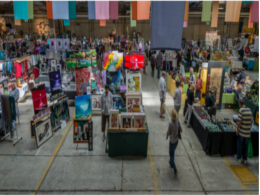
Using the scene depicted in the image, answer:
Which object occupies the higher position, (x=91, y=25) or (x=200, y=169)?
(x=91, y=25)

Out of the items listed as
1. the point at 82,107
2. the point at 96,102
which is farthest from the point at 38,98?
the point at 96,102

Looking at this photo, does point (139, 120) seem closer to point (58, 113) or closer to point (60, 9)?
point (58, 113)

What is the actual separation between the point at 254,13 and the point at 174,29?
548 cm

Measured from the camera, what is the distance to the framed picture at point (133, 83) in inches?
346

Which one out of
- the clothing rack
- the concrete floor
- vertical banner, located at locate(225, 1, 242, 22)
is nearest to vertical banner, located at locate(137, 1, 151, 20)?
vertical banner, located at locate(225, 1, 242, 22)

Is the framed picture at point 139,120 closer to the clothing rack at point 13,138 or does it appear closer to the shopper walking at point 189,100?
the shopper walking at point 189,100

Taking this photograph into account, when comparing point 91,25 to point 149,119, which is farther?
point 91,25

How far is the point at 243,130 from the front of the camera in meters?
5.37

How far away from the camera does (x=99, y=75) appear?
10.4 meters

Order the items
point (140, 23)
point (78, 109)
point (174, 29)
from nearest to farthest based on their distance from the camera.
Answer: point (174, 29) → point (78, 109) → point (140, 23)

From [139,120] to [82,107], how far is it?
234 centimetres

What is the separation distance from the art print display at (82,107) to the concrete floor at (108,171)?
83 cm

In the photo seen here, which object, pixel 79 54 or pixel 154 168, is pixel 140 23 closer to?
pixel 79 54

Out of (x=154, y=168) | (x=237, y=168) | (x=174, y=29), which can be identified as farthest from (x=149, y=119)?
(x=174, y=29)
